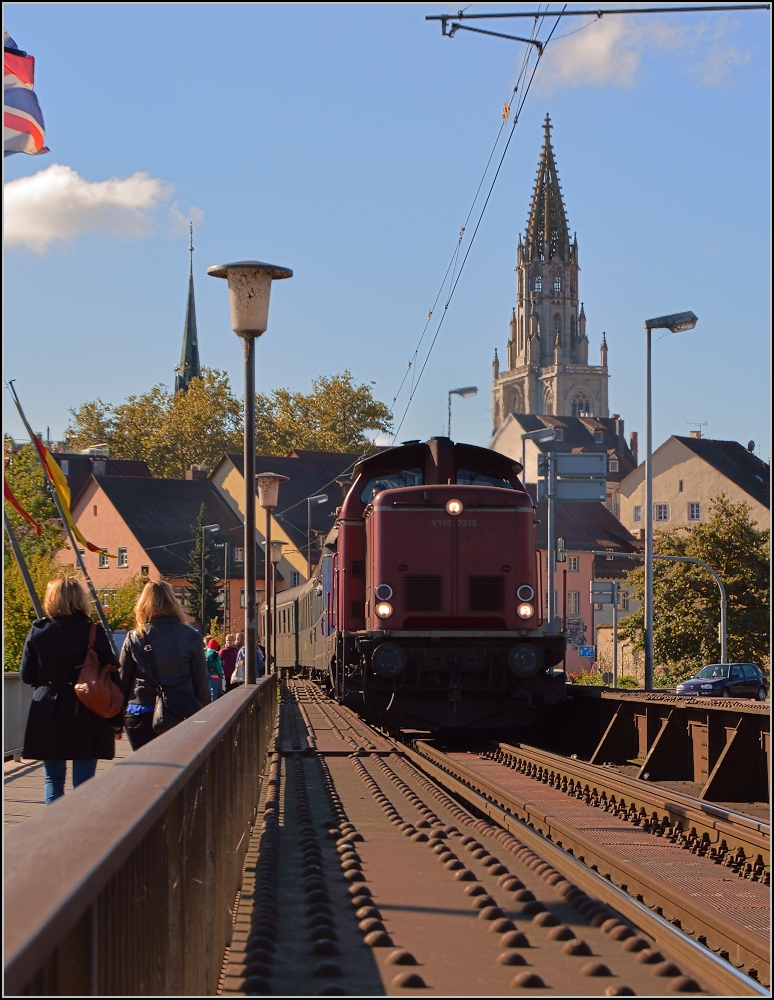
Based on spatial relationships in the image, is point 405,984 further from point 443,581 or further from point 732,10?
point 443,581

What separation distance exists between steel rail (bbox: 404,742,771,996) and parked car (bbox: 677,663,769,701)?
32241 millimetres

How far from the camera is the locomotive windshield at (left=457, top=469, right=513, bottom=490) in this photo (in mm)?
18906

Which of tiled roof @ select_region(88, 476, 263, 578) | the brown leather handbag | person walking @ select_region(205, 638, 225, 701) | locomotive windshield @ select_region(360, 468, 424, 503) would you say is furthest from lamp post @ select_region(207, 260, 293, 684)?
tiled roof @ select_region(88, 476, 263, 578)

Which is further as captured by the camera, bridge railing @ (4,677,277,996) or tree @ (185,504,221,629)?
tree @ (185,504,221,629)

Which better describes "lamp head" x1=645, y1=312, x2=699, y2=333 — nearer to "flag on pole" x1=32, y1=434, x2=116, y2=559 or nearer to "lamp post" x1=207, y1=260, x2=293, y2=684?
"flag on pole" x1=32, y1=434, x2=116, y2=559

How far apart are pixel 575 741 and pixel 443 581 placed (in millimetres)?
3453

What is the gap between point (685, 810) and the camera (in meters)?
10.5

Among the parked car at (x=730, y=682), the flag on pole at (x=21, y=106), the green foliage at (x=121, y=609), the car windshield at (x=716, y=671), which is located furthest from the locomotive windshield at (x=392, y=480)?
the car windshield at (x=716, y=671)

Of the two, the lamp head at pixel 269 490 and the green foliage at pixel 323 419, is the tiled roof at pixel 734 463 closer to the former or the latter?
the green foliage at pixel 323 419

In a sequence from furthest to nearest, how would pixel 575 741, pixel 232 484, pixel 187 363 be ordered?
pixel 187 363, pixel 232 484, pixel 575 741

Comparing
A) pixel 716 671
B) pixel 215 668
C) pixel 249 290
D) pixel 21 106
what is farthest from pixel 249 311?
pixel 716 671

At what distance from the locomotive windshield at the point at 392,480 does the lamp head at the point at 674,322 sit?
1078 centimetres

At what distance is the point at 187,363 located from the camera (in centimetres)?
16588

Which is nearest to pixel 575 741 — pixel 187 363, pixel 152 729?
pixel 152 729
